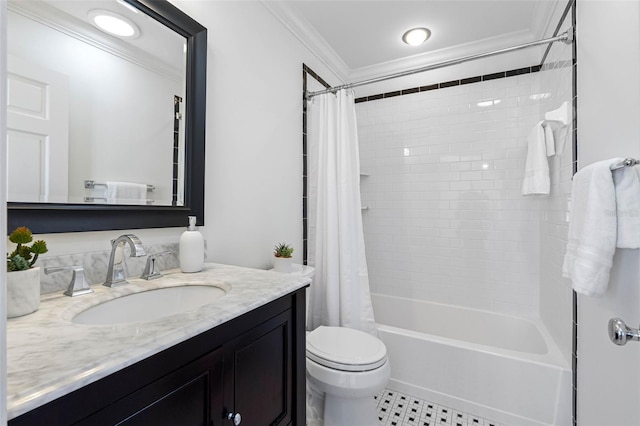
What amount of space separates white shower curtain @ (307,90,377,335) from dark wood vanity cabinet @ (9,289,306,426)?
0.91 meters

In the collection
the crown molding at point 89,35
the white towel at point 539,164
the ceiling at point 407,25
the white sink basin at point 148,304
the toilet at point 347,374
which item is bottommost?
the toilet at point 347,374

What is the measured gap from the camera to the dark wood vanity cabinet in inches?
19.7

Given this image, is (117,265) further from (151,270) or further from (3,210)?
(3,210)

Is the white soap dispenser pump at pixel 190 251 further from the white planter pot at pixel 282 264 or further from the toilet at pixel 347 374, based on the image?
the toilet at pixel 347 374

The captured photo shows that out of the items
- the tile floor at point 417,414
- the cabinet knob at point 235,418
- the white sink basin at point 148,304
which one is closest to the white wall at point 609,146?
the tile floor at point 417,414

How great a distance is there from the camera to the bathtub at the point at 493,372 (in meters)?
1.60

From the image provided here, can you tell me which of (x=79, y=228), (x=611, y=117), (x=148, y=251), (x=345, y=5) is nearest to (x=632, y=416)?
(x=611, y=117)

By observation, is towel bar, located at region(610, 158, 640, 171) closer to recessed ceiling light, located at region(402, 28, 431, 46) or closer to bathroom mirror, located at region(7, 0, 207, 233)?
bathroom mirror, located at region(7, 0, 207, 233)

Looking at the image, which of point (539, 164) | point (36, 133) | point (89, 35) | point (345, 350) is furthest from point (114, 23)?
point (539, 164)

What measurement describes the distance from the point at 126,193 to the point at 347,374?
1.21 meters

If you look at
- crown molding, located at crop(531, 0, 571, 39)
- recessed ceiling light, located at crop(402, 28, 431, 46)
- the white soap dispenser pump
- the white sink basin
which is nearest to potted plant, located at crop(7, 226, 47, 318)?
the white sink basin

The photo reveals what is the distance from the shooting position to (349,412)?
4.94 feet

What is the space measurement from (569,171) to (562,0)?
993 millimetres

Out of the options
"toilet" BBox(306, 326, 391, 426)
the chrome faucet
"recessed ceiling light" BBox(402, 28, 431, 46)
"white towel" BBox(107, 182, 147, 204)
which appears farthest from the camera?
"recessed ceiling light" BBox(402, 28, 431, 46)
